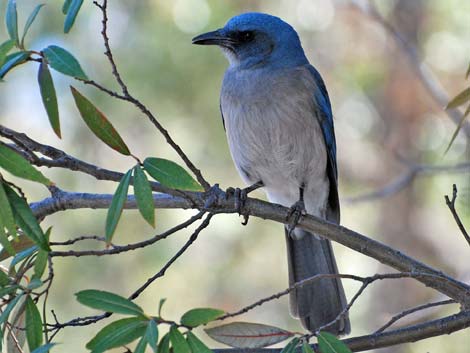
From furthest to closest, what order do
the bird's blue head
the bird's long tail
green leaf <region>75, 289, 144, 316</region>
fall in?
Answer: the bird's blue head → the bird's long tail → green leaf <region>75, 289, 144, 316</region>

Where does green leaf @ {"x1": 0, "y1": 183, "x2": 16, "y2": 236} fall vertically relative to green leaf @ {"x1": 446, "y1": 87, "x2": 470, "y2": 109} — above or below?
below

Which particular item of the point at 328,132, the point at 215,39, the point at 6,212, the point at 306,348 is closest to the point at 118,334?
the point at 6,212

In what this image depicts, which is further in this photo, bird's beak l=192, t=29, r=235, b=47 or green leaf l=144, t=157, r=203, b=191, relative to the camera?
bird's beak l=192, t=29, r=235, b=47

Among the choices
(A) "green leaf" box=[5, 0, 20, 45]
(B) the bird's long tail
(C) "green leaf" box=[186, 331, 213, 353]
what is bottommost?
(C) "green leaf" box=[186, 331, 213, 353]

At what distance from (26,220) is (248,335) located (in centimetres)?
97

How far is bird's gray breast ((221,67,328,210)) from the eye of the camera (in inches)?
188

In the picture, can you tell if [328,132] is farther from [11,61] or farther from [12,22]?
[11,61]

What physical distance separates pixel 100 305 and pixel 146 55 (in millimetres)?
6134

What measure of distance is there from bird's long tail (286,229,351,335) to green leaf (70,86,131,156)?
6.11 ft

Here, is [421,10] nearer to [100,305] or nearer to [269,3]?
[269,3]

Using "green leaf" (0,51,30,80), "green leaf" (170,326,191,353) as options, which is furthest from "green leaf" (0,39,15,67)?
"green leaf" (170,326,191,353)

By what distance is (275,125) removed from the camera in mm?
4754

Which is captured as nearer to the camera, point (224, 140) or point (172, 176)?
point (172, 176)

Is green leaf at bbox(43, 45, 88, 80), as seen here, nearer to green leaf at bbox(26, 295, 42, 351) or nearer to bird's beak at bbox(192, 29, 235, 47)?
green leaf at bbox(26, 295, 42, 351)
